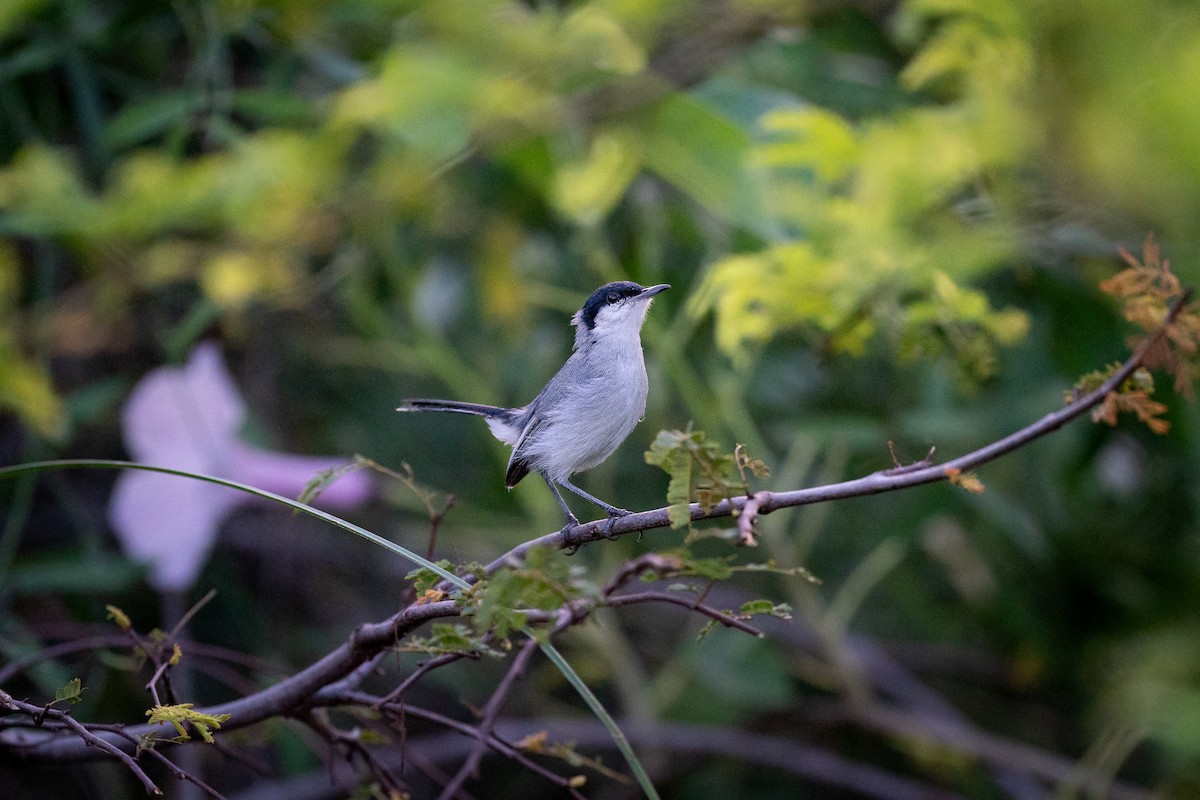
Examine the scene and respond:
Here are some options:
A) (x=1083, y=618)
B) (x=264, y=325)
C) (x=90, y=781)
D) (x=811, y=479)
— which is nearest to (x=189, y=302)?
(x=264, y=325)

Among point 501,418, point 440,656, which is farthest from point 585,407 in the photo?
point 440,656

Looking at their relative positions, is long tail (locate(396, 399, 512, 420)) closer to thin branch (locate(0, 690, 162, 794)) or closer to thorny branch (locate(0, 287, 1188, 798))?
thorny branch (locate(0, 287, 1188, 798))

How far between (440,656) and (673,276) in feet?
6.07

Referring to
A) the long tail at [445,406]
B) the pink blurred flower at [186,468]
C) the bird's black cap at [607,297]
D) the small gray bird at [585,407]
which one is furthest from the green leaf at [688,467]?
the pink blurred flower at [186,468]

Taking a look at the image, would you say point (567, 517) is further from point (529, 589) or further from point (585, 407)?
point (529, 589)

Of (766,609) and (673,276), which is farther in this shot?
(673,276)

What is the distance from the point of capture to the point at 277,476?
2.45 meters

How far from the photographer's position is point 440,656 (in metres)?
1.05

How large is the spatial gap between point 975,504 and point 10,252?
→ 2.46 meters

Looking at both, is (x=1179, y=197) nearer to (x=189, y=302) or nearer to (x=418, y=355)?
(x=418, y=355)

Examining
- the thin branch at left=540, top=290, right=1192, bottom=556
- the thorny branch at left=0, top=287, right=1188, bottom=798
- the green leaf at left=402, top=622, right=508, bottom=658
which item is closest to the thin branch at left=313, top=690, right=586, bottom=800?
the thorny branch at left=0, top=287, right=1188, bottom=798

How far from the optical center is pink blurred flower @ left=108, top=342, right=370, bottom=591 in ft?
7.99

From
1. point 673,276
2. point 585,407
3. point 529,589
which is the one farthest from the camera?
point 673,276

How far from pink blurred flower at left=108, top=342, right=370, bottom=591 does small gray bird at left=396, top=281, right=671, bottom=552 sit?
0.76m
